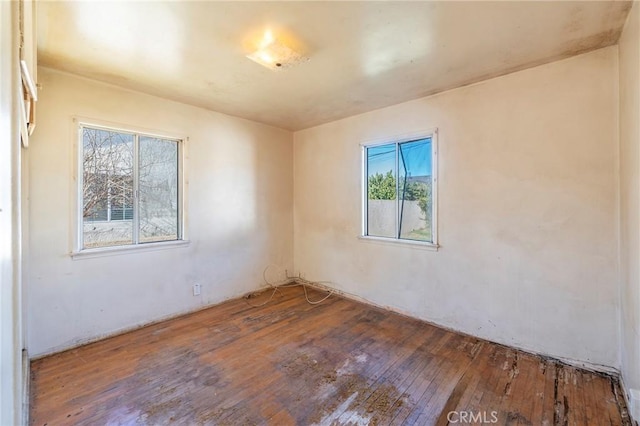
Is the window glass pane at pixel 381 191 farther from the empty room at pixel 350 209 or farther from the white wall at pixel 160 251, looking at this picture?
the white wall at pixel 160 251

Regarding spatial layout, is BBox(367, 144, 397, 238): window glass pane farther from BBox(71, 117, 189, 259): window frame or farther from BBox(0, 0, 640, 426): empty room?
BBox(71, 117, 189, 259): window frame

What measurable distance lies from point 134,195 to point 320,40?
2.53m

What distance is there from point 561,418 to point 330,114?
A: 3623 mm

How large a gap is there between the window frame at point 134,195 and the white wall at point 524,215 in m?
2.51

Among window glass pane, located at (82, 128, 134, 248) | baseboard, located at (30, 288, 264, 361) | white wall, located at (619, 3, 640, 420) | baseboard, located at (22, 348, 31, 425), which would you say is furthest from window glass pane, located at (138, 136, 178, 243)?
white wall, located at (619, 3, 640, 420)

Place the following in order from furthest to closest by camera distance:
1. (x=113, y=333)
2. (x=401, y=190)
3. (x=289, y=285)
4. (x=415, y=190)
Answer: (x=289, y=285)
(x=401, y=190)
(x=415, y=190)
(x=113, y=333)

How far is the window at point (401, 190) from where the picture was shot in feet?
10.6

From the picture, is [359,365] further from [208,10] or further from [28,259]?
[28,259]

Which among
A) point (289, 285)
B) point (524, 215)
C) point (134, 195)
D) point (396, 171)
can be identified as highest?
point (396, 171)

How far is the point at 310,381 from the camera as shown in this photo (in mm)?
2152

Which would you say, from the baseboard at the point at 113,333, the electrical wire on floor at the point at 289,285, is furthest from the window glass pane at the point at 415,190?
the baseboard at the point at 113,333

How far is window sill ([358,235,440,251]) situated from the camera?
3.14 m

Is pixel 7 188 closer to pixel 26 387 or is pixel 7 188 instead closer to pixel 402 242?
pixel 26 387

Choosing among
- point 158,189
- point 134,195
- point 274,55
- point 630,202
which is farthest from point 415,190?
point 134,195
